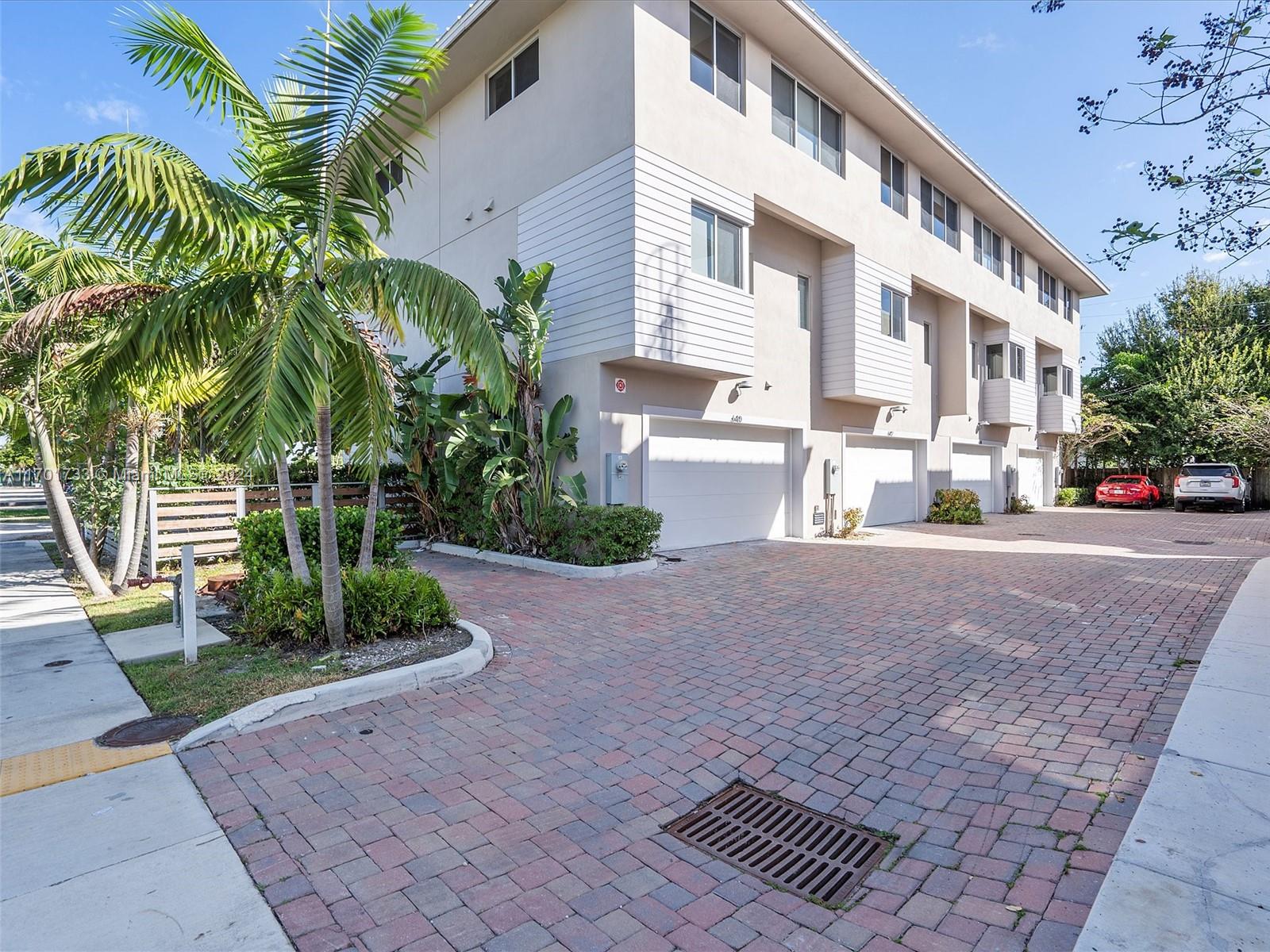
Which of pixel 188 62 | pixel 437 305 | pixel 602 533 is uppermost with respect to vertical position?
pixel 188 62

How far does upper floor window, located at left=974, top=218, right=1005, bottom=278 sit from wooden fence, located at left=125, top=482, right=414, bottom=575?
20240 millimetres

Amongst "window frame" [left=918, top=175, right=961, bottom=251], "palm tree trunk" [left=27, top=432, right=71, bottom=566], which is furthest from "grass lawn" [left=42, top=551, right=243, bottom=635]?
"window frame" [left=918, top=175, right=961, bottom=251]

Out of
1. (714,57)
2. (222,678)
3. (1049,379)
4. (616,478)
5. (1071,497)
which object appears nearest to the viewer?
(222,678)

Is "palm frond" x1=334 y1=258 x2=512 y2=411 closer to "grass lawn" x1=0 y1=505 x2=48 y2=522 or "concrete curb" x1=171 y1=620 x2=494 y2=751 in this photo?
"concrete curb" x1=171 y1=620 x2=494 y2=751

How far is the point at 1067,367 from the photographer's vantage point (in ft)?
86.0

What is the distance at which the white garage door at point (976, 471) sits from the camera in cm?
2002

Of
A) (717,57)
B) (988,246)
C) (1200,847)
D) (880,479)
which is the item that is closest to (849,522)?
(880,479)

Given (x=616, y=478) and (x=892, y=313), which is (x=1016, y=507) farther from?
(x=616, y=478)

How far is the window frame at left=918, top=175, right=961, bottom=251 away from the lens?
17234 mm

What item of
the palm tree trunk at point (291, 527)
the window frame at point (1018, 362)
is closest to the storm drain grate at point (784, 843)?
the palm tree trunk at point (291, 527)

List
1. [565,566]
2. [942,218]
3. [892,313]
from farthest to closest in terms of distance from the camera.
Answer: [942,218] < [892,313] < [565,566]

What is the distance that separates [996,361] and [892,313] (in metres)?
8.39

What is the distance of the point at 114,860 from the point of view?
2730 mm

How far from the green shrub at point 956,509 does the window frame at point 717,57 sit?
11.4 m
